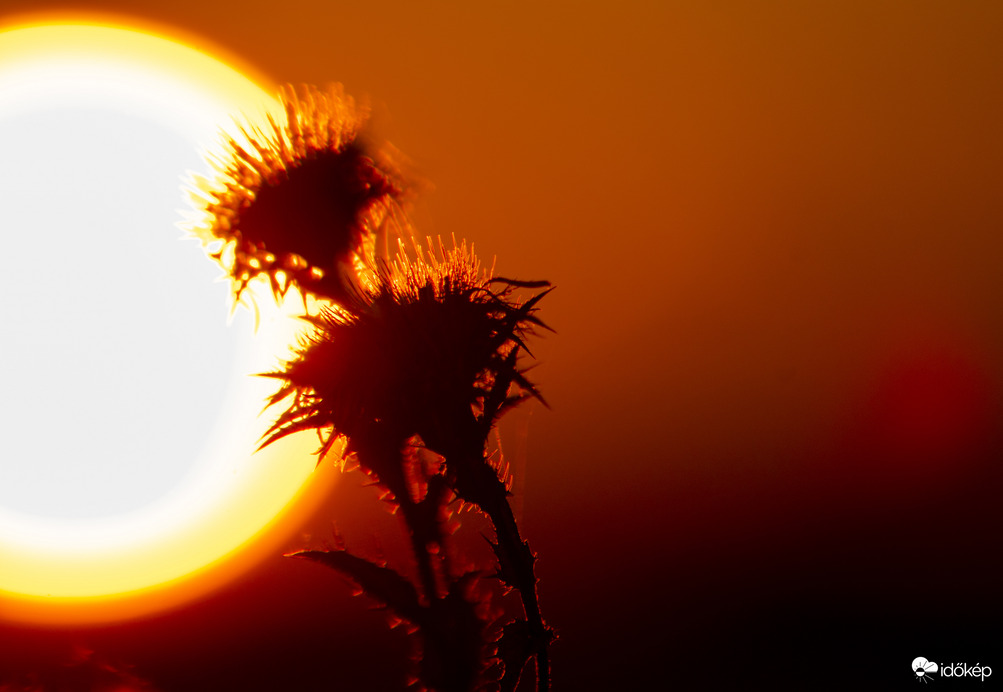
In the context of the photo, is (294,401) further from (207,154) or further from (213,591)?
(213,591)

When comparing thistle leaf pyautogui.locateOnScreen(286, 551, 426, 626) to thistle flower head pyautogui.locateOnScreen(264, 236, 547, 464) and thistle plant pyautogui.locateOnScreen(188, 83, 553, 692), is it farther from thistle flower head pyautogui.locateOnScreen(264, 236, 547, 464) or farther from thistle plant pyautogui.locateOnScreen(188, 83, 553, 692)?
thistle flower head pyautogui.locateOnScreen(264, 236, 547, 464)

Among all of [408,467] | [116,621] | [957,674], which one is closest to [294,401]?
[408,467]

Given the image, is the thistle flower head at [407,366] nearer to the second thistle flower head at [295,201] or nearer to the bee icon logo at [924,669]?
the second thistle flower head at [295,201]
